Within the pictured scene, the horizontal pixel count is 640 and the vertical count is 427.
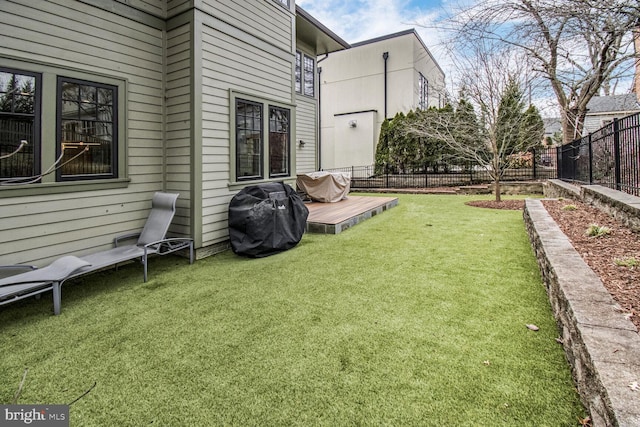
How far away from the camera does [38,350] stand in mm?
2395

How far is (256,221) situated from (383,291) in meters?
2.08

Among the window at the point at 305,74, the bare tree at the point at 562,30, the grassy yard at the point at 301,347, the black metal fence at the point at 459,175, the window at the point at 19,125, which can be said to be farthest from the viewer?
the black metal fence at the point at 459,175

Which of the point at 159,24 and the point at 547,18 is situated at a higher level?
the point at 159,24

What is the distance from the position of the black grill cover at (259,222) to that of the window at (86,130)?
1.61m

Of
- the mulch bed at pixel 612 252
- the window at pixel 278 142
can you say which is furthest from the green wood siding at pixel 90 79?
the mulch bed at pixel 612 252

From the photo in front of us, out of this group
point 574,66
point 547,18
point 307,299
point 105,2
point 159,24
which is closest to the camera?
point 307,299

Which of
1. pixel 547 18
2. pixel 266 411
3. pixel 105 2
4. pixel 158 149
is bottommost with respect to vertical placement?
pixel 266 411

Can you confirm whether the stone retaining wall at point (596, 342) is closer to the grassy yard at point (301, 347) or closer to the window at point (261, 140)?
the grassy yard at point (301, 347)

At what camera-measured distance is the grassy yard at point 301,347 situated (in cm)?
177

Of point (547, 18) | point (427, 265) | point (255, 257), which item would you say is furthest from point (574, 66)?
point (255, 257)

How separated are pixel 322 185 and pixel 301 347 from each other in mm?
6349

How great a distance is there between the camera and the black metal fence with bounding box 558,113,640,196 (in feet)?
15.1

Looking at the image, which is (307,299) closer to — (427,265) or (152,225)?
(427,265)

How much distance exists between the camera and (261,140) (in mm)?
5730
